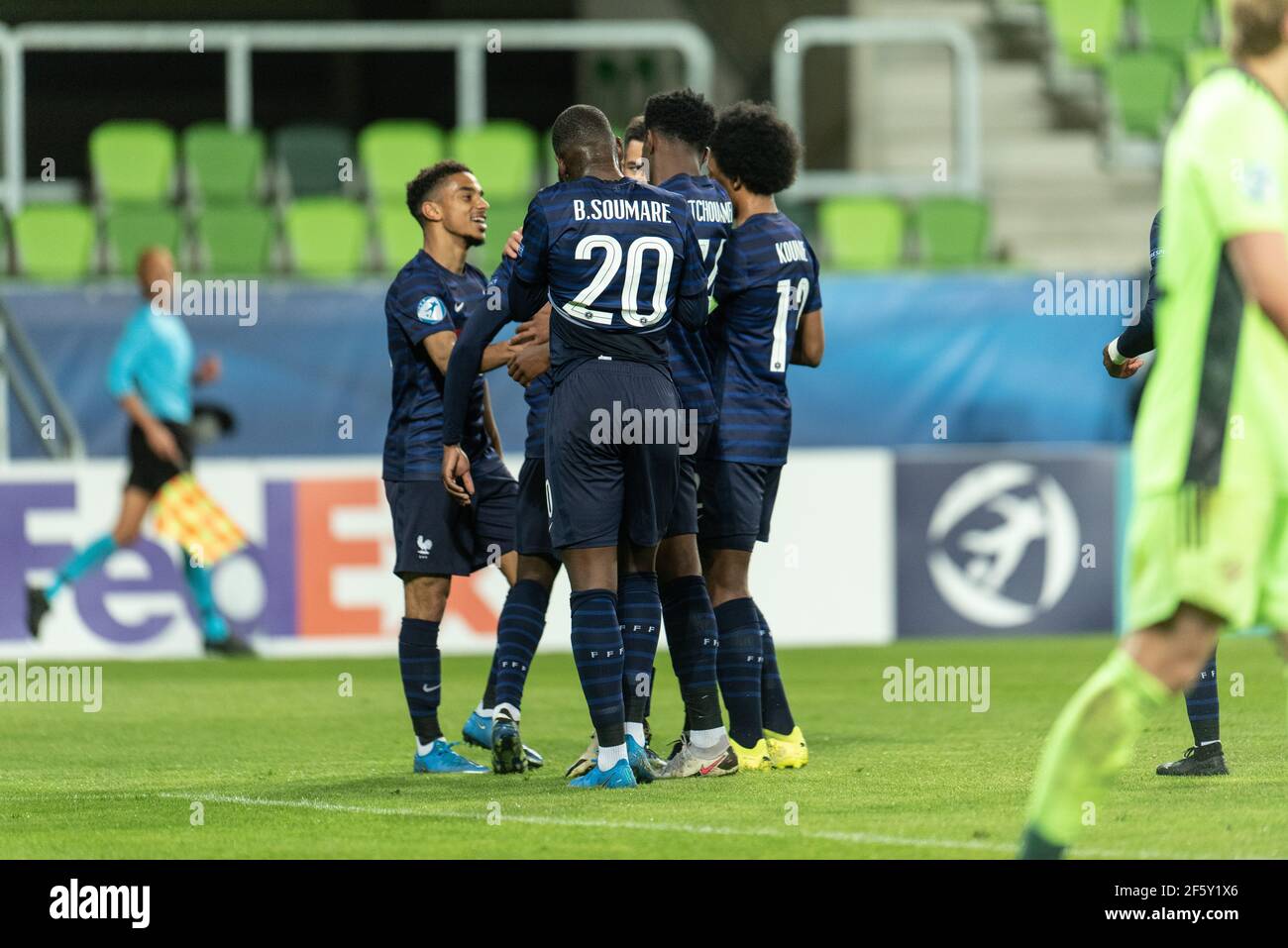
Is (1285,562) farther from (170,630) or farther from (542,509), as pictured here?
(170,630)

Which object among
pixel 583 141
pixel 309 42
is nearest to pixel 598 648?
pixel 583 141

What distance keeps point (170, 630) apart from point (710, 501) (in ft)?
19.5

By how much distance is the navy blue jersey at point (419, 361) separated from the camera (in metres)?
7.43

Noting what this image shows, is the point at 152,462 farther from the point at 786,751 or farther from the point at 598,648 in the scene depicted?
the point at 598,648

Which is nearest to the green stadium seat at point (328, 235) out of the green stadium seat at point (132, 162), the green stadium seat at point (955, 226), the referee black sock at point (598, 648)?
the green stadium seat at point (132, 162)

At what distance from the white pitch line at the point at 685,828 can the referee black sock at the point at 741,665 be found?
1.16 metres

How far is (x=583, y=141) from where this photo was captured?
22.1ft

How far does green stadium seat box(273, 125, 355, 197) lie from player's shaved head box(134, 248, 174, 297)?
3.67 meters

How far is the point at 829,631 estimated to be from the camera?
12.7 metres

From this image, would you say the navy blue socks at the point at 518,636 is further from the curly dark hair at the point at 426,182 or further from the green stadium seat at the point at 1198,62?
the green stadium seat at the point at 1198,62

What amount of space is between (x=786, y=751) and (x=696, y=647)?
2.21ft

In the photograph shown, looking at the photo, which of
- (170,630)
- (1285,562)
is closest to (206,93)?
(170,630)

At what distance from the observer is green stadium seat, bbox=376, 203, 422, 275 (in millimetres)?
15141
